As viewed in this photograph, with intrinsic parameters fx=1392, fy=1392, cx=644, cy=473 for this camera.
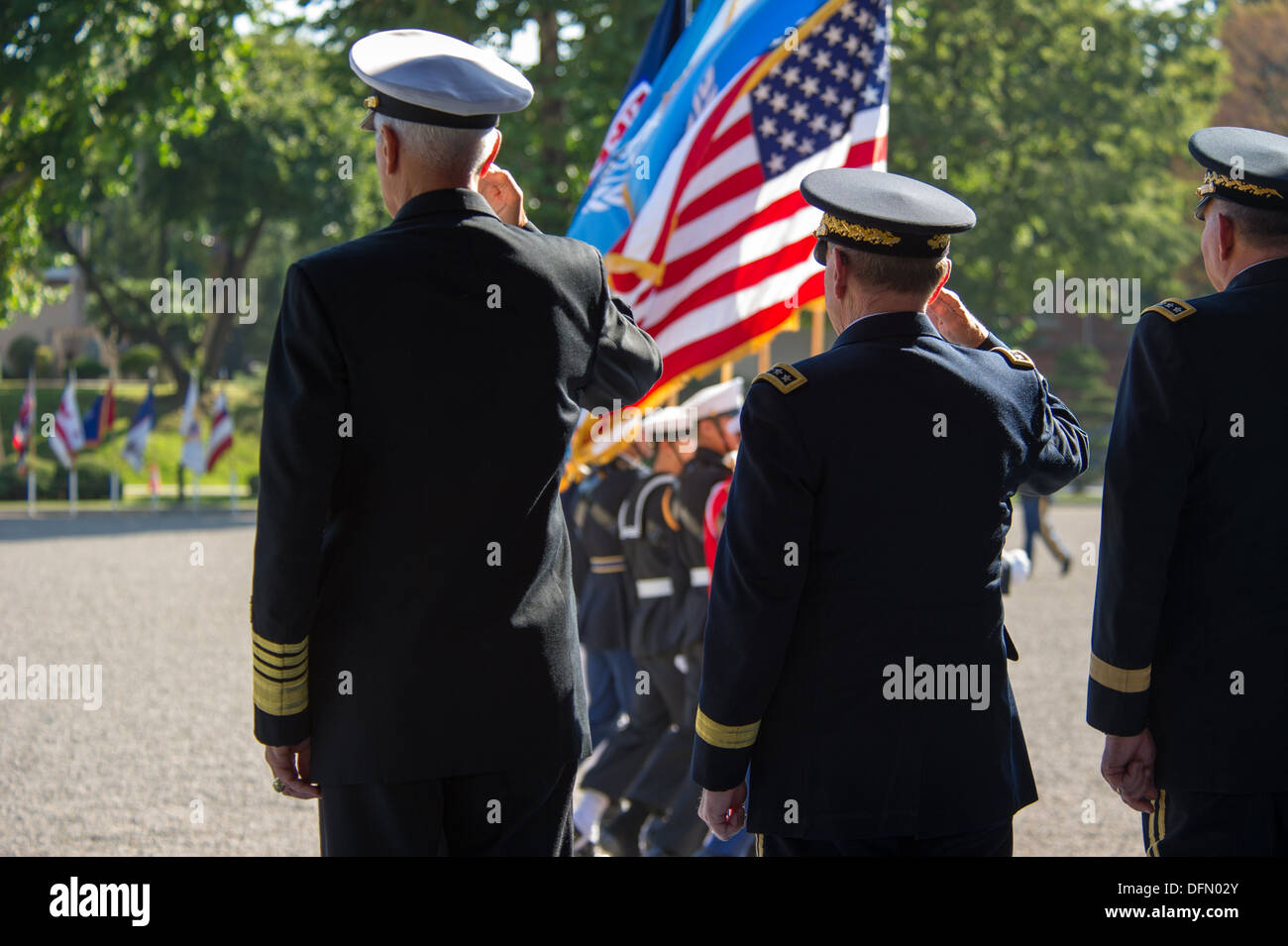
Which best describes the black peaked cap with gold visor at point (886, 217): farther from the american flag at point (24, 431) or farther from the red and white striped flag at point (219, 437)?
the american flag at point (24, 431)

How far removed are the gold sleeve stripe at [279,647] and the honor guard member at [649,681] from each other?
3729 mm

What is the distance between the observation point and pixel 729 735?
2.77 m

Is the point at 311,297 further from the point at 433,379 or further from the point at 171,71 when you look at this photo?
the point at 171,71

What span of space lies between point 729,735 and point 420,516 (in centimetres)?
75

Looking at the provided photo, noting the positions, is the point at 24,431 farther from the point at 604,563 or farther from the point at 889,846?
the point at 889,846

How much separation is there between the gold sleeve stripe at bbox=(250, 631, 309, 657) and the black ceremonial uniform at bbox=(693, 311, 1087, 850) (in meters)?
0.80

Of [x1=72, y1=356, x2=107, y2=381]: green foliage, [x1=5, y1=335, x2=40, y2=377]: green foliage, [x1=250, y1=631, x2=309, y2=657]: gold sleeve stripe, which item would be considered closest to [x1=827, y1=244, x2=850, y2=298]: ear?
[x1=250, y1=631, x2=309, y2=657]: gold sleeve stripe

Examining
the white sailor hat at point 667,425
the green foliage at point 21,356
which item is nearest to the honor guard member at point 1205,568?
the white sailor hat at point 667,425

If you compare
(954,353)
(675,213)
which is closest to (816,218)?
(675,213)

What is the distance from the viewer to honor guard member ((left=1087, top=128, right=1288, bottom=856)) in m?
2.93

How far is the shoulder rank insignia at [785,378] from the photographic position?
275 cm

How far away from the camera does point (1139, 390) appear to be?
9.82 ft

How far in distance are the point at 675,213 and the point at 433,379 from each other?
3805 millimetres

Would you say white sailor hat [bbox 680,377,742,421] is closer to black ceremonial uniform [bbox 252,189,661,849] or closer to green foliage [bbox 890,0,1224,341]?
black ceremonial uniform [bbox 252,189,661,849]
